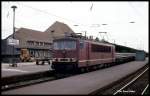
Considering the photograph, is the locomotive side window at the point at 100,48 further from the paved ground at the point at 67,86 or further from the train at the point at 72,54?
the paved ground at the point at 67,86

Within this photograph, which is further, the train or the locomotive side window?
the locomotive side window

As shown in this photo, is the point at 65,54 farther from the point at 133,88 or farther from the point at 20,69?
the point at 133,88

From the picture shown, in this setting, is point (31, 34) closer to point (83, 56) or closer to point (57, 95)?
point (83, 56)

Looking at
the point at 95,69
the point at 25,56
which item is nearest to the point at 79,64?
the point at 95,69

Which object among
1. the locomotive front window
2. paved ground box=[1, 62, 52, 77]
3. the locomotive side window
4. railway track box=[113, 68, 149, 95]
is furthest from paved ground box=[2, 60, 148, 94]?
the locomotive side window

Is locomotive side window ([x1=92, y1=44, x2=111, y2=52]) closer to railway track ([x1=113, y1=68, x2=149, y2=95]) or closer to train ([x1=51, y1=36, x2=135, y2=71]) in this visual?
train ([x1=51, y1=36, x2=135, y2=71])

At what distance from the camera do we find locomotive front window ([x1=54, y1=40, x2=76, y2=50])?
27.1 metres

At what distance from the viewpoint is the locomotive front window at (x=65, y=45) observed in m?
27.1

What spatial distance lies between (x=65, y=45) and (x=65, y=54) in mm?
826

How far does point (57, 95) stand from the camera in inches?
548

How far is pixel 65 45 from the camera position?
27.5 m

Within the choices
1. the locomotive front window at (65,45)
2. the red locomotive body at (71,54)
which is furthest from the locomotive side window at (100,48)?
the locomotive front window at (65,45)

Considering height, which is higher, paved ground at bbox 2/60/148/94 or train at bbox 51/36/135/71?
train at bbox 51/36/135/71

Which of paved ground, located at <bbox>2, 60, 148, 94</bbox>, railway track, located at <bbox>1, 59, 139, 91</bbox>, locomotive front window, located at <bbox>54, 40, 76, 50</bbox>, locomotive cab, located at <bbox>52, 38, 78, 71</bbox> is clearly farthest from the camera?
locomotive front window, located at <bbox>54, 40, 76, 50</bbox>
